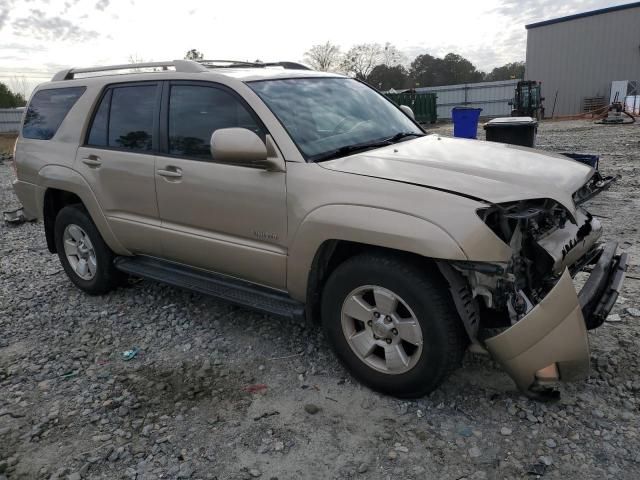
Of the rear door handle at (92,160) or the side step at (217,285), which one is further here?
the rear door handle at (92,160)

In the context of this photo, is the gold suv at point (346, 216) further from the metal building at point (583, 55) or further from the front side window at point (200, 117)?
the metal building at point (583, 55)

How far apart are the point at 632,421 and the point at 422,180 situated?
165cm

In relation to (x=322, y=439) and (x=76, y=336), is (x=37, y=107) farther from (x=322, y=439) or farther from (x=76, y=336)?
(x=322, y=439)

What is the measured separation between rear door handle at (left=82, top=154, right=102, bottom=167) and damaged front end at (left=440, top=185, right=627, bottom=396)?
9.90ft

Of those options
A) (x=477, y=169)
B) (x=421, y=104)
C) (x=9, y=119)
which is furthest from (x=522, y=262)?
(x=9, y=119)

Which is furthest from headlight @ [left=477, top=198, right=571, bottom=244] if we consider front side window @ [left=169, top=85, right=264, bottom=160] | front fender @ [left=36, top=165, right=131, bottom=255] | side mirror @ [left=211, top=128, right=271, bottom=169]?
front fender @ [left=36, top=165, right=131, bottom=255]

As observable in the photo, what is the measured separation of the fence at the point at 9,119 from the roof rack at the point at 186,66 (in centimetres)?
2973

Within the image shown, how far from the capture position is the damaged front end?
240cm

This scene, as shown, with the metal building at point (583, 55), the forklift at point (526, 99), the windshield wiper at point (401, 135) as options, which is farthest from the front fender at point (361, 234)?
the metal building at point (583, 55)

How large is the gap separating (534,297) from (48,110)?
14.6ft

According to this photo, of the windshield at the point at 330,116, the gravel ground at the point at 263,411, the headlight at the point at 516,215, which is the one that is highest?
the windshield at the point at 330,116

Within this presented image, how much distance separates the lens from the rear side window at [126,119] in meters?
3.89

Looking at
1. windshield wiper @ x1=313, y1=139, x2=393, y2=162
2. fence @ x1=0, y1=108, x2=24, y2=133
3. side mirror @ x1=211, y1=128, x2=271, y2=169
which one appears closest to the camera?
side mirror @ x1=211, y1=128, x2=271, y2=169

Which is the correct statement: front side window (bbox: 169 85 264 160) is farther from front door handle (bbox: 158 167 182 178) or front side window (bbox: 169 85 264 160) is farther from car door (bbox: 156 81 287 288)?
front door handle (bbox: 158 167 182 178)
